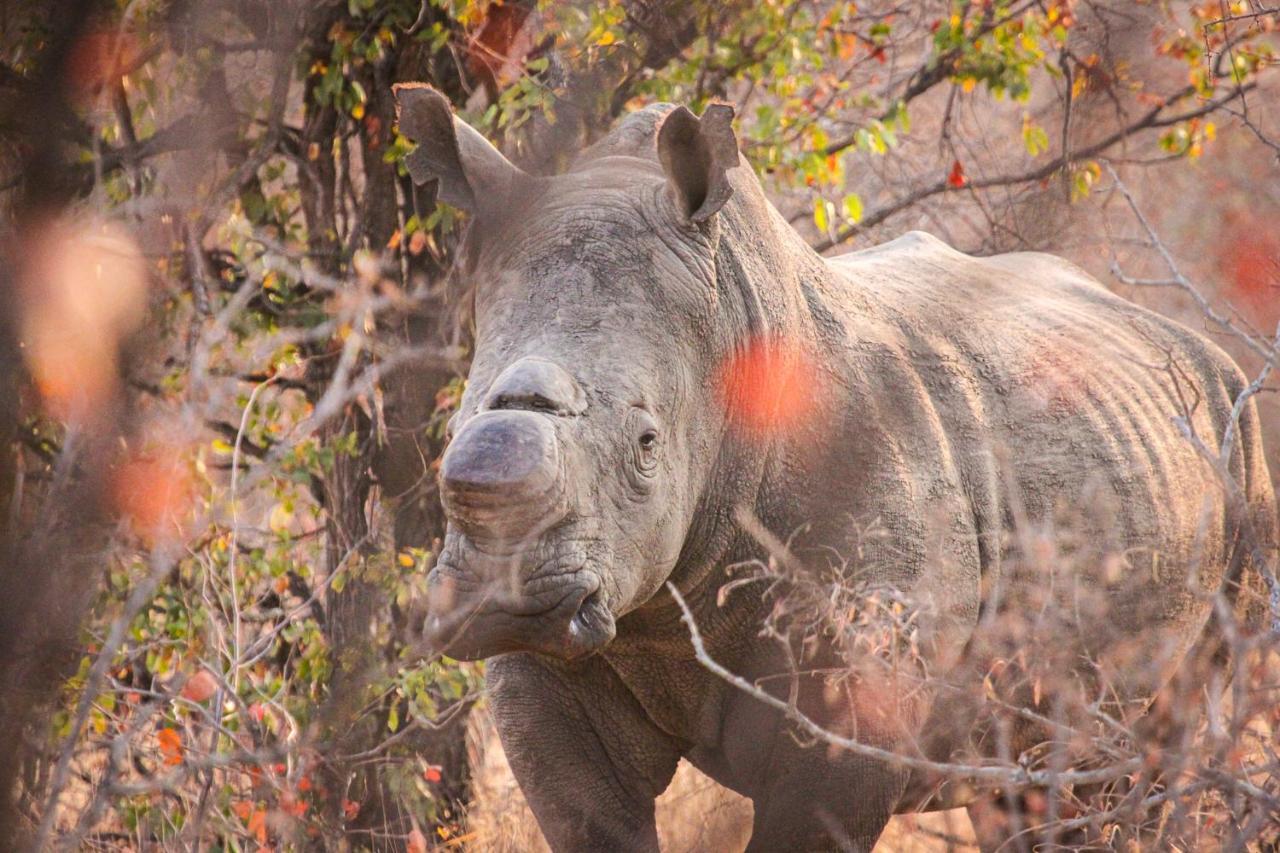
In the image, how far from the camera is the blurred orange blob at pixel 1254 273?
949 centimetres

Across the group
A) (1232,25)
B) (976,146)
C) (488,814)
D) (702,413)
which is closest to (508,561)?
(702,413)

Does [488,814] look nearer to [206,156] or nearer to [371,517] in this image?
[371,517]

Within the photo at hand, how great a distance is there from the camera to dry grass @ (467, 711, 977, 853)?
5.71 metres

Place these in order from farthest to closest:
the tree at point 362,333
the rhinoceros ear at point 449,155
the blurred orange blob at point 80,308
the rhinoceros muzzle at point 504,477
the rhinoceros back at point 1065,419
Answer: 1. the tree at point 362,333
2. the rhinoceros back at point 1065,419
3. the rhinoceros ear at point 449,155
4. the rhinoceros muzzle at point 504,477
5. the blurred orange blob at point 80,308

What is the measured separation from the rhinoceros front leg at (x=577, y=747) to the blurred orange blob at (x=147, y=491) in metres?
0.91

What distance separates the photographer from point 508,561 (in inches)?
123

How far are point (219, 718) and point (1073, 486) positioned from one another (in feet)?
7.91

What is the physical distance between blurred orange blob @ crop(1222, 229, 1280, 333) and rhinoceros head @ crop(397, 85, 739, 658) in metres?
5.66

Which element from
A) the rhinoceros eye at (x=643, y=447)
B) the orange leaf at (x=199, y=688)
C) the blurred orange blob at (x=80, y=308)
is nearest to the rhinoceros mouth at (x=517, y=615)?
the rhinoceros eye at (x=643, y=447)

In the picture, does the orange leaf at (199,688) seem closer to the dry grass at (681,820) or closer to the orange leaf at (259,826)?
the orange leaf at (259,826)

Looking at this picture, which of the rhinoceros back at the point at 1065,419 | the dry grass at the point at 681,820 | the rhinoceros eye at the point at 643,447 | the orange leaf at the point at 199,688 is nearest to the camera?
the rhinoceros eye at the point at 643,447

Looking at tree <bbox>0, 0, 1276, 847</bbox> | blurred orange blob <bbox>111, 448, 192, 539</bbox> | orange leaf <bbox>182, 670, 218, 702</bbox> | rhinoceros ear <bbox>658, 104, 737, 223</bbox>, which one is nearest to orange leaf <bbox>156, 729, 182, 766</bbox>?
tree <bbox>0, 0, 1276, 847</bbox>

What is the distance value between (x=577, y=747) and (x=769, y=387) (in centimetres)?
101

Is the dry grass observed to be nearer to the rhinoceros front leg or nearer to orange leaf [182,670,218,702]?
orange leaf [182,670,218,702]
